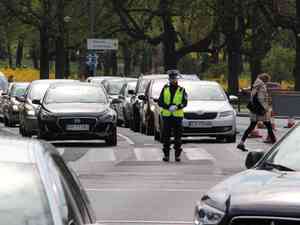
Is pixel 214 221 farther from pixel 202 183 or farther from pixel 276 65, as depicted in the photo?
pixel 276 65

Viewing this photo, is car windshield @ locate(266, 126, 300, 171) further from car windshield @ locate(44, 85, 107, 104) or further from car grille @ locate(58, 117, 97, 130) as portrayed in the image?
car windshield @ locate(44, 85, 107, 104)

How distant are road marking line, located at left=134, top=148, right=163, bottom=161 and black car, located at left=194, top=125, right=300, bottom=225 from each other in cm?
1445

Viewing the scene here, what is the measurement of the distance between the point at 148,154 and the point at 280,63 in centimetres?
6036

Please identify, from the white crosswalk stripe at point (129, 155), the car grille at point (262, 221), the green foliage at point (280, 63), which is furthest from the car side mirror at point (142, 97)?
the green foliage at point (280, 63)

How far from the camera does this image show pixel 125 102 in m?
38.2

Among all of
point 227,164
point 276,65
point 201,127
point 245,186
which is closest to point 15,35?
point 276,65

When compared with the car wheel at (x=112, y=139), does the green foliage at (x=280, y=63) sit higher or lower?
lower

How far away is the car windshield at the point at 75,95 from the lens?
2747 cm

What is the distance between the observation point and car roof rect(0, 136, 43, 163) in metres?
5.62

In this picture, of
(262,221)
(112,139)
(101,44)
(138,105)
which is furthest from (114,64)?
(262,221)

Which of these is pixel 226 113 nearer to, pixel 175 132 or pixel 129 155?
pixel 129 155

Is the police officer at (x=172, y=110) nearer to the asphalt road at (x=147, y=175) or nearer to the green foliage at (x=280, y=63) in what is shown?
the asphalt road at (x=147, y=175)

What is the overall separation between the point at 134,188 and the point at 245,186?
9382 mm

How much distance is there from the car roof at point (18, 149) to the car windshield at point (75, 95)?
2134 cm
